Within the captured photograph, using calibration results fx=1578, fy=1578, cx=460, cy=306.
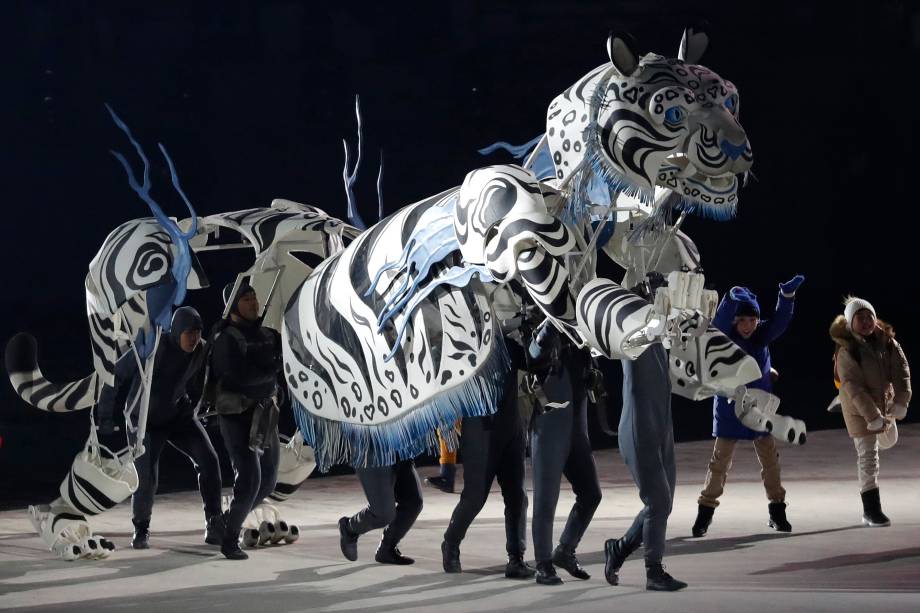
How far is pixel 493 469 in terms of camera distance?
261 inches

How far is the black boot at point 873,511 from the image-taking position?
26.6 feet

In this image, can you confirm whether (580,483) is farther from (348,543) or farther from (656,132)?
(656,132)

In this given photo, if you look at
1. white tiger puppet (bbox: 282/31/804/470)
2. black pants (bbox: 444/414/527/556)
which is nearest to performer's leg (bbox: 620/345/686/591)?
white tiger puppet (bbox: 282/31/804/470)

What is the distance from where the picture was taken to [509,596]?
6156mm

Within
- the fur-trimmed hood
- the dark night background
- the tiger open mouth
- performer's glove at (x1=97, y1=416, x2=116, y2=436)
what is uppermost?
the dark night background

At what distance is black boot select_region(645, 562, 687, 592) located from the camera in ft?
20.2

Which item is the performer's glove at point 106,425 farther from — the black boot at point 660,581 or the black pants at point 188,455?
the black boot at point 660,581

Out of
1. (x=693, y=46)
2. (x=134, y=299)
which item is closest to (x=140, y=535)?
(x=134, y=299)

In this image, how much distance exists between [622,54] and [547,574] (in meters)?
2.14

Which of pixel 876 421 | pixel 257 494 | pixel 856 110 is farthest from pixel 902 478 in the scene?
pixel 856 110

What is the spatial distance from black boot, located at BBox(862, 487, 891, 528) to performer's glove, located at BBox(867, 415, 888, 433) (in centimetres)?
30

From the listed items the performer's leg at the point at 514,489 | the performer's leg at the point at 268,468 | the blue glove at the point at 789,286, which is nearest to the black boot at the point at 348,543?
the performer's leg at the point at 268,468

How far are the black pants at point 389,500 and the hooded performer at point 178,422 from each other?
98 centimetres

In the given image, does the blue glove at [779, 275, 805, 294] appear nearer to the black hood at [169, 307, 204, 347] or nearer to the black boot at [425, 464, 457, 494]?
the black boot at [425, 464, 457, 494]
